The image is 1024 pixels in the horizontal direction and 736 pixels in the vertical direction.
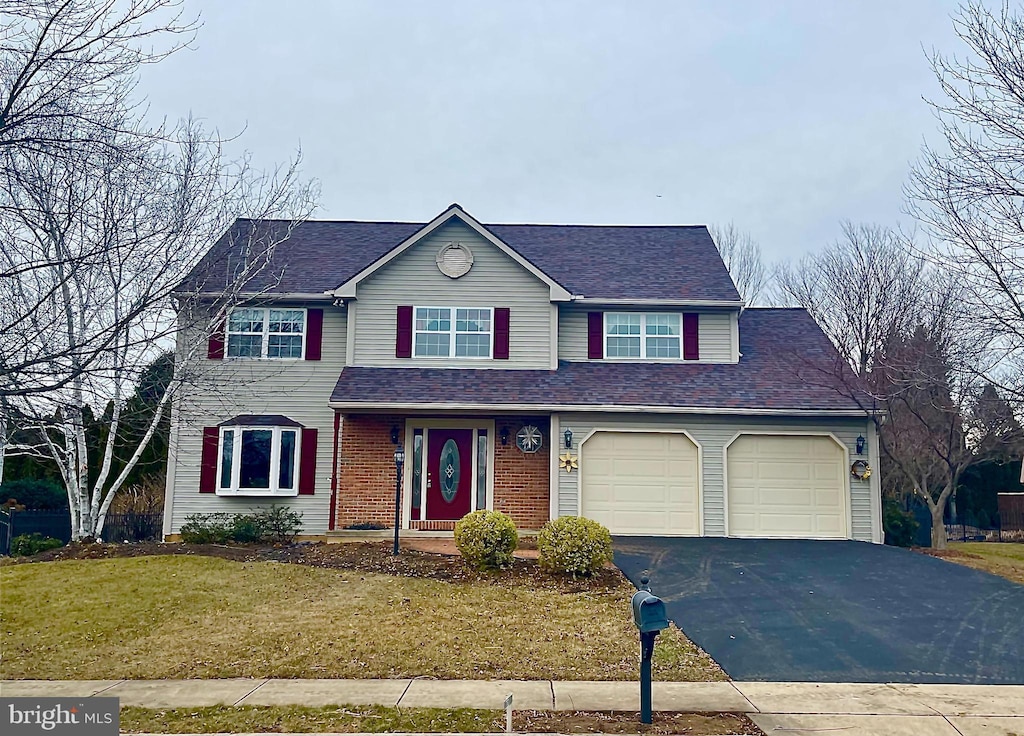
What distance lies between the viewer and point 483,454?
1623 centimetres

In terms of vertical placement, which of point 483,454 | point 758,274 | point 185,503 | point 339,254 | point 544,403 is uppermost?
point 758,274

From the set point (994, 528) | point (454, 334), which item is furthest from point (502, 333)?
point (994, 528)

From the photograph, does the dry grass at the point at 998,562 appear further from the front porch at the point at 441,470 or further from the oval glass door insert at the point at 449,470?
the oval glass door insert at the point at 449,470

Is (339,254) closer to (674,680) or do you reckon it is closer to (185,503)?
(185,503)

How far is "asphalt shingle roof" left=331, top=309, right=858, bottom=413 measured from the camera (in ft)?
50.5

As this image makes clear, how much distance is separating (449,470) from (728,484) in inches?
236

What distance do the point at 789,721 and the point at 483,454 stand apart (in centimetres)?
1067

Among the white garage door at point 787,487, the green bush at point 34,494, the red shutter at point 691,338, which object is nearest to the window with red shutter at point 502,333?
the red shutter at point 691,338

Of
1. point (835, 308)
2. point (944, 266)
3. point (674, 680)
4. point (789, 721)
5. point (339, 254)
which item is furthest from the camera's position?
point (835, 308)

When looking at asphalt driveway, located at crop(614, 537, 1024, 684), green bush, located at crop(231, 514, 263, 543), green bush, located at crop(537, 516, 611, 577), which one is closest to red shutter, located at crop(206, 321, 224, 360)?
green bush, located at crop(231, 514, 263, 543)

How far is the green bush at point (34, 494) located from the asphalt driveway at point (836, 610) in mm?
15468

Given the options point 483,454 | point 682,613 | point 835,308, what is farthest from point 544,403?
point 835,308

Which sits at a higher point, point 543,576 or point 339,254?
point 339,254

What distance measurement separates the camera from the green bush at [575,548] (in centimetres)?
1119
